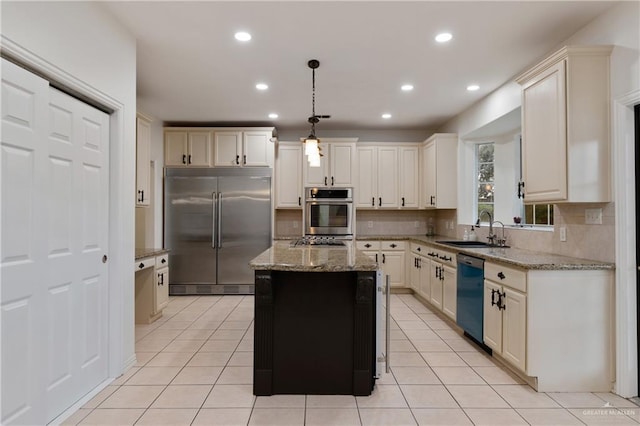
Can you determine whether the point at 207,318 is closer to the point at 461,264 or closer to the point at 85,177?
the point at 85,177

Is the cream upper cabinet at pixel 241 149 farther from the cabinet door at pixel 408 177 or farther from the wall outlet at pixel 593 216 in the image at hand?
the wall outlet at pixel 593 216

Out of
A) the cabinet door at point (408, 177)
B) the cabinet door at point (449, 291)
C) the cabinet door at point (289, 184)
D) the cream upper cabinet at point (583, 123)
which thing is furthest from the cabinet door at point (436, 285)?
the cabinet door at point (289, 184)

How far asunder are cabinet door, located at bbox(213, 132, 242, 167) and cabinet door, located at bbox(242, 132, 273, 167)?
89 mm

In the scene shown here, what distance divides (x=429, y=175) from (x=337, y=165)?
142cm

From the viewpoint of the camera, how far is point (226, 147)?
5344 mm

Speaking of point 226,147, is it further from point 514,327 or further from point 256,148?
point 514,327

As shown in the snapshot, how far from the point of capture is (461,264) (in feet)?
11.6

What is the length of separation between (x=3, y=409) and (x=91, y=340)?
27.4 inches

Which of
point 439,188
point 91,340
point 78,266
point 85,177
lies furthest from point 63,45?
point 439,188

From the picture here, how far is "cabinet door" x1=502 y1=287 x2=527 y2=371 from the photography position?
2.54 m

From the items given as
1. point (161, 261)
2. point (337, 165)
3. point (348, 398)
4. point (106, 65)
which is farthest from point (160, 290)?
point (337, 165)

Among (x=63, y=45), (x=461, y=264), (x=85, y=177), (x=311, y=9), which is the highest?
(x=311, y=9)

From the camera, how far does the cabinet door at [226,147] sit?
17.5 ft

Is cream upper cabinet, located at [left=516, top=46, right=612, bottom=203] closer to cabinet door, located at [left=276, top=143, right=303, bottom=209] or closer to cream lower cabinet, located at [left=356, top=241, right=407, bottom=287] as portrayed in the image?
cream lower cabinet, located at [left=356, top=241, right=407, bottom=287]
